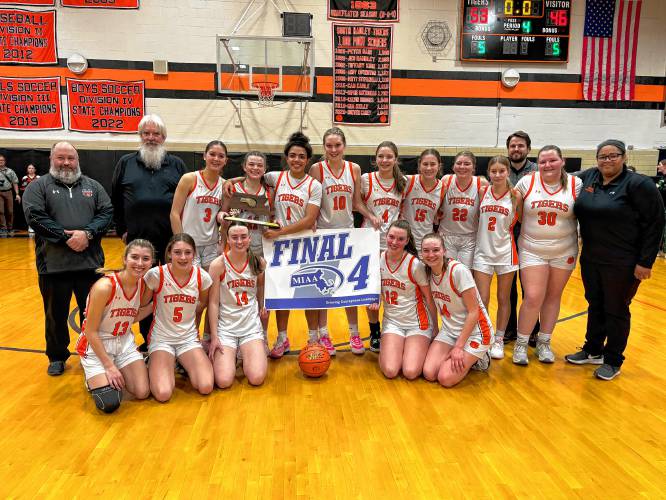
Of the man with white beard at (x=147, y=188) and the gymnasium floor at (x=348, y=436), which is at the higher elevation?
the man with white beard at (x=147, y=188)

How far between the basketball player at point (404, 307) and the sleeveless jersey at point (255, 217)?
110cm

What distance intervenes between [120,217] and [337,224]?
6.52 ft

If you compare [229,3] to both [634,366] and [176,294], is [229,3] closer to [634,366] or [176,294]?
[176,294]

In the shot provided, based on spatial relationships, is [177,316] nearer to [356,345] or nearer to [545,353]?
[356,345]

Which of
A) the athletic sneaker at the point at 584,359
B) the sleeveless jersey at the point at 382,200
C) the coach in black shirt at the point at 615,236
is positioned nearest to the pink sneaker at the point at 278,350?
the sleeveless jersey at the point at 382,200

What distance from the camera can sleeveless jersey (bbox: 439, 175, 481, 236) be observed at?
13.7ft

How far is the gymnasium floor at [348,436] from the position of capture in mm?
2352

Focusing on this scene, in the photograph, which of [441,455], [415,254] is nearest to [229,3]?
[415,254]

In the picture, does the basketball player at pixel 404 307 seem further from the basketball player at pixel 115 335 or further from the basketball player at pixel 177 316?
the basketball player at pixel 115 335

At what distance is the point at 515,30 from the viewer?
36.8 ft

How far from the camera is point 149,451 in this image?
2.66m

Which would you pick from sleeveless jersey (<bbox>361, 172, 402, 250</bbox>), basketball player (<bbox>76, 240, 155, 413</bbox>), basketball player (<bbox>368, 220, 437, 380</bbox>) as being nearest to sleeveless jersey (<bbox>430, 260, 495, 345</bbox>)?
basketball player (<bbox>368, 220, 437, 380</bbox>)

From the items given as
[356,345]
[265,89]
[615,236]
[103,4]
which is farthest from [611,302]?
[103,4]

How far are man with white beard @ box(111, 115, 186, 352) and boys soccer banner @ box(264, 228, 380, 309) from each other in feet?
3.14
